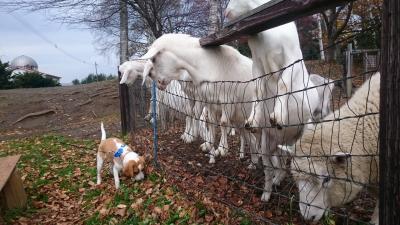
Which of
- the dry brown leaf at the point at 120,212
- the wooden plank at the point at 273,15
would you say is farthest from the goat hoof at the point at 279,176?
the dry brown leaf at the point at 120,212

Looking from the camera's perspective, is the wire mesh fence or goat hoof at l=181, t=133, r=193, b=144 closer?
the wire mesh fence

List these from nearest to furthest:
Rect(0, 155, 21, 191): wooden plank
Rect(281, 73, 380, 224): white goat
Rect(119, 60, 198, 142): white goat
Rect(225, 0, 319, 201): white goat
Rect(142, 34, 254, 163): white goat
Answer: Rect(281, 73, 380, 224): white goat
Rect(225, 0, 319, 201): white goat
Rect(0, 155, 21, 191): wooden plank
Rect(142, 34, 254, 163): white goat
Rect(119, 60, 198, 142): white goat

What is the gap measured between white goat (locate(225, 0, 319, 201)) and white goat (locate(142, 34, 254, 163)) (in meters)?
0.83

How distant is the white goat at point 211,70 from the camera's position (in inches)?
199

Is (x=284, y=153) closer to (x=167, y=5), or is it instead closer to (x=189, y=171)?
(x=189, y=171)

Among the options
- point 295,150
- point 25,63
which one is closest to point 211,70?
point 295,150

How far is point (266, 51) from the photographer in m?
3.96

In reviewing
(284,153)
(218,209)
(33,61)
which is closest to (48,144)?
(218,209)

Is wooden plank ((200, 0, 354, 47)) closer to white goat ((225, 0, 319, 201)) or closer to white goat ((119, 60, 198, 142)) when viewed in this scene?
white goat ((225, 0, 319, 201))

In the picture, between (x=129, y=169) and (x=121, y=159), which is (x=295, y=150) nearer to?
(x=129, y=169)

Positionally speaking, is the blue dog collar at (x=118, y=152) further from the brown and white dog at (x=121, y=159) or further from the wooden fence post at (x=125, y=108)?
the wooden fence post at (x=125, y=108)

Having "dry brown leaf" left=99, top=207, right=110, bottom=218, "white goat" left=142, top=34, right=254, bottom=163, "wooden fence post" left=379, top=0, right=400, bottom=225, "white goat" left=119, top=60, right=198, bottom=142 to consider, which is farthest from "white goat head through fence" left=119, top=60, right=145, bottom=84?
"wooden fence post" left=379, top=0, right=400, bottom=225

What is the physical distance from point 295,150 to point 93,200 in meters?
3.42

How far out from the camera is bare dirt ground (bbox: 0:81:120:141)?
13289 millimetres
